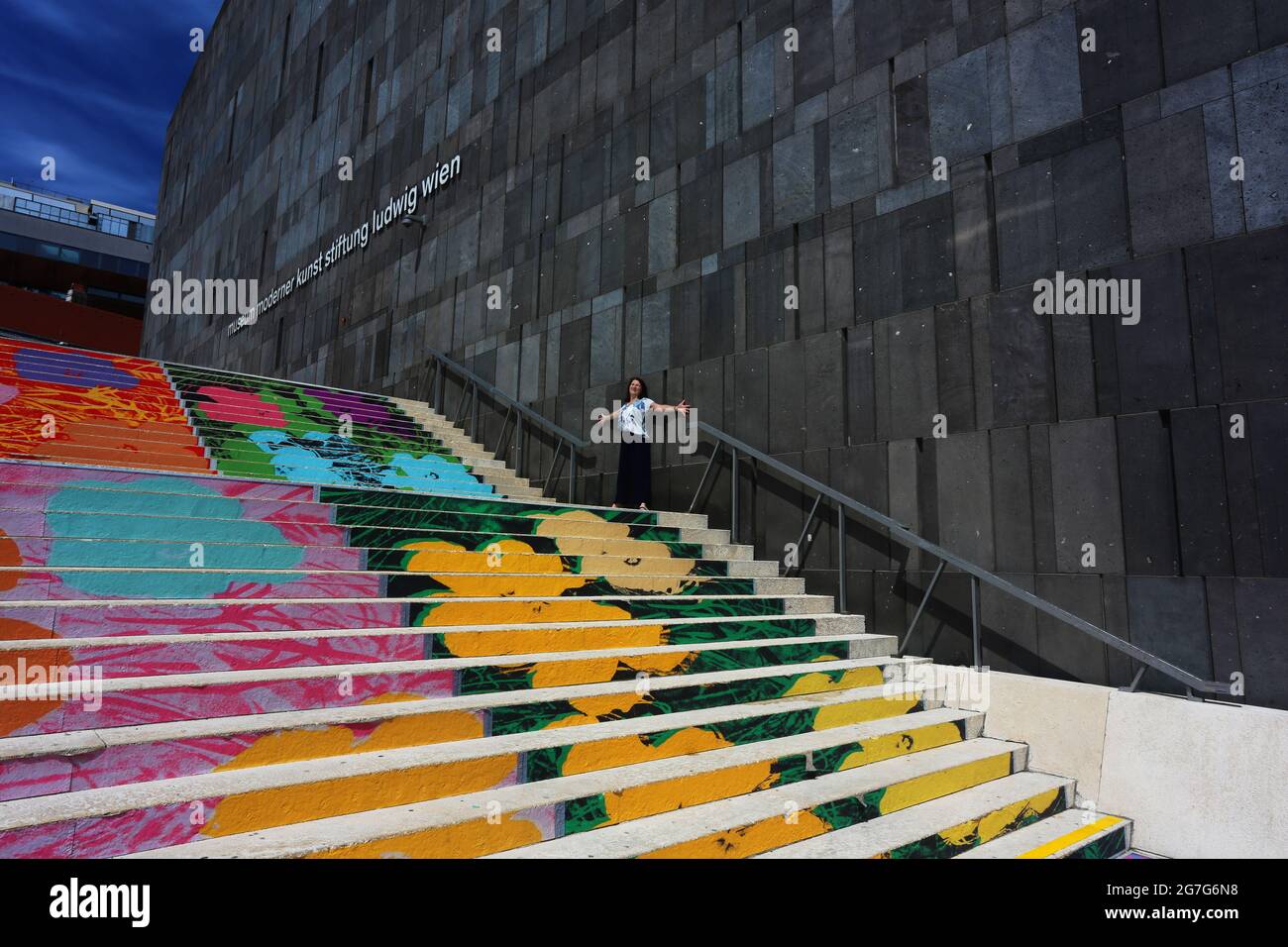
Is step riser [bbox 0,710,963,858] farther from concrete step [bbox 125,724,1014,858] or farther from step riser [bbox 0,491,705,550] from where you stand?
step riser [bbox 0,491,705,550]

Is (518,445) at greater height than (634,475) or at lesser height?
greater

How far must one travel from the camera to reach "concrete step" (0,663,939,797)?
9.46 feet

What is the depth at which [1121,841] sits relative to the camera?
4523 mm

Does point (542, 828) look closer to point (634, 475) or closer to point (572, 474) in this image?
point (634, 475)

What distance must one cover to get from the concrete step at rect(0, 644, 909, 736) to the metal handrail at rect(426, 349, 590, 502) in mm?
4693

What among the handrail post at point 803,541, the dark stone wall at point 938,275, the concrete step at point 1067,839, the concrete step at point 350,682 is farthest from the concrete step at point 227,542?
the concrete step at point 1067,839

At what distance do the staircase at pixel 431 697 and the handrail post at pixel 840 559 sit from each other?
18 centimetres

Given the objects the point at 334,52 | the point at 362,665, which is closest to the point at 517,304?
the point at 362,665

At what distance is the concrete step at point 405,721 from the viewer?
2885 millimetres

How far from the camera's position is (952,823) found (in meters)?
3.99

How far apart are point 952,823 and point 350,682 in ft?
9.57
